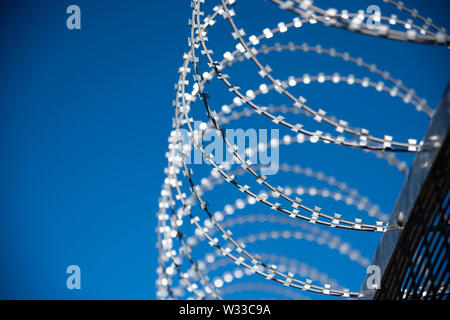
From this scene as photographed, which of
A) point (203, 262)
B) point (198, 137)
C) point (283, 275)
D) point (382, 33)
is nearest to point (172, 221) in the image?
point (203, 262)

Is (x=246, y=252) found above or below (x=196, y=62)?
below

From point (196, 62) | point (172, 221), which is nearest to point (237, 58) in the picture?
point (196, 62)

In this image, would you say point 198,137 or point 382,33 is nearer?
point 382,33

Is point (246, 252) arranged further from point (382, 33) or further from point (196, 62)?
point (382, 33)

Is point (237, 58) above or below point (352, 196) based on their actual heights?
above

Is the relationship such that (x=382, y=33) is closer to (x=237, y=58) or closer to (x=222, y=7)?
(x=222, y=7)
